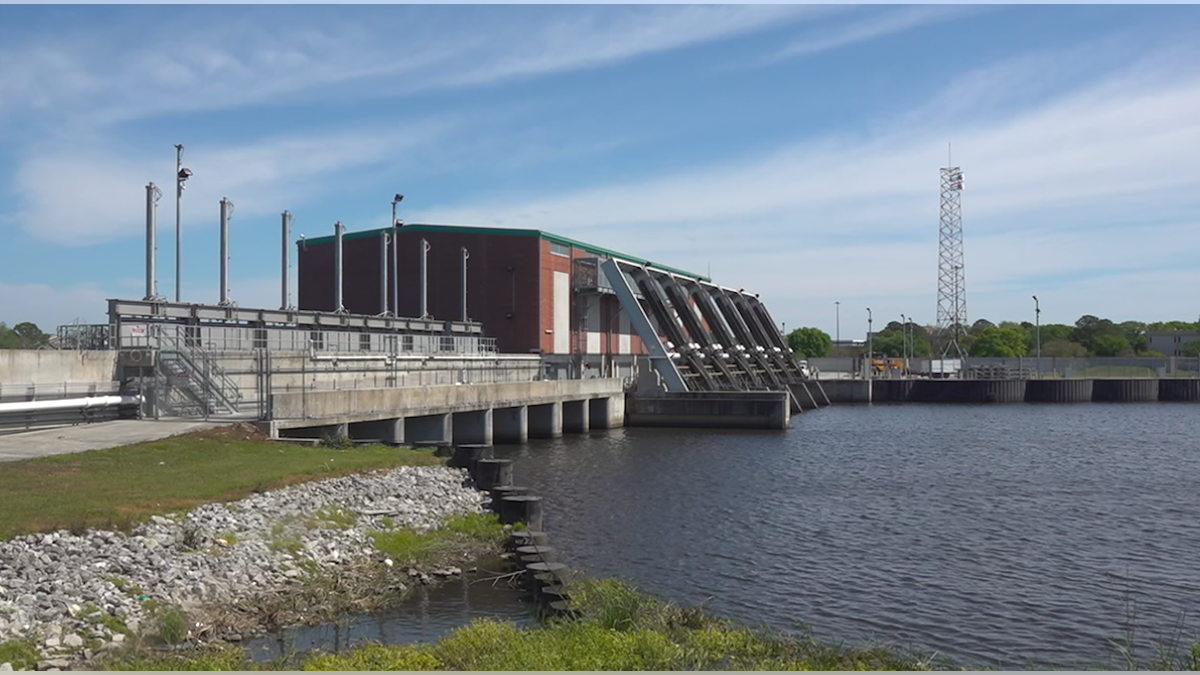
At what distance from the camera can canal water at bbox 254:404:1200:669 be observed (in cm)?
1675

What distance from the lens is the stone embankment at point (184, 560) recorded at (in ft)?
42.0

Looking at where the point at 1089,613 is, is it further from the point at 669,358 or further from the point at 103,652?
the point at 669,358

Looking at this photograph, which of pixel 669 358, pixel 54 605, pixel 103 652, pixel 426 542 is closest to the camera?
pixel 103 652

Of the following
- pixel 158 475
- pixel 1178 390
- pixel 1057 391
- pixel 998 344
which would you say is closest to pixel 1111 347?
pixel 998 344

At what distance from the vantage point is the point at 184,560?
15.7 m

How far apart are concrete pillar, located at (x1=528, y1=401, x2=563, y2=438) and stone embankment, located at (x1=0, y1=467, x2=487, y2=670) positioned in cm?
3371

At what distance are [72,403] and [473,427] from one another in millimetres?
20228

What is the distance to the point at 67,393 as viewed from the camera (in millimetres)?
30391

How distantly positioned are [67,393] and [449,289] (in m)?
47.5

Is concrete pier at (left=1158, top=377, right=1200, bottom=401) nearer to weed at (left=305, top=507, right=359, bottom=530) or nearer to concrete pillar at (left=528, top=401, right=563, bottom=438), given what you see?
concrete pillar at (left=528, top=401, right=563, bottom=438)

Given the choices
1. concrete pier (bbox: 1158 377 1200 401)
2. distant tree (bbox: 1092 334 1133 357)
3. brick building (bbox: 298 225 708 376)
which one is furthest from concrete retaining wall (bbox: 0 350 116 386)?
distant tree (bbox: 1092 334 1133 357)

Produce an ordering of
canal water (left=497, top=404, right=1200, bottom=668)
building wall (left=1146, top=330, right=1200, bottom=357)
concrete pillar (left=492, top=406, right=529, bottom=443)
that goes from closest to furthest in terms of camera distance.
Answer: canal water (left=497, top=404, right=1200, bottom=668), concrete pillar (left=492, top=406, right=529, bottom=443), building wall (left=1146, top=330, right=1200, bottom=357)

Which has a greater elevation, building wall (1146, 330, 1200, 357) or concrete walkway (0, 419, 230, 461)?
building wall (1146, 330, 1200, 357)

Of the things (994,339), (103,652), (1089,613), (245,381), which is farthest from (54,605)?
(994,339)
